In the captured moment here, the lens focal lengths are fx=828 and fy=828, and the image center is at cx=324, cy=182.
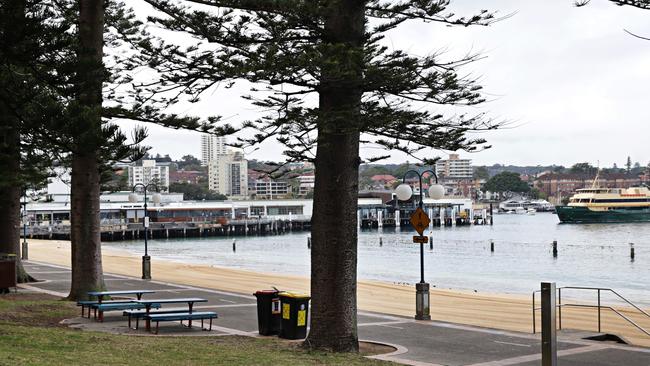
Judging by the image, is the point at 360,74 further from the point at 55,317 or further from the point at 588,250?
the point at 588,250

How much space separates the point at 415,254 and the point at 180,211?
2584 inches

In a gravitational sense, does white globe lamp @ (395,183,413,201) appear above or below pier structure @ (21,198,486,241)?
above

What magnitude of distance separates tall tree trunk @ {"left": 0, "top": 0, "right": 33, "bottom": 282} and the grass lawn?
4.44m

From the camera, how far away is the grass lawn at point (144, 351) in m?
10.3

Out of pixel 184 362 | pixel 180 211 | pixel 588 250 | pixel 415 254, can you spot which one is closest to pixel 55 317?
pixel 184 362

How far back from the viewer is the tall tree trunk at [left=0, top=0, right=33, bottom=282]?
13633 mm

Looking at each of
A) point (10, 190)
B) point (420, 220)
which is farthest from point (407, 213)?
point (420, 220)

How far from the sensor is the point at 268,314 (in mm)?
15438

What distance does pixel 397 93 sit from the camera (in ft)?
44.9

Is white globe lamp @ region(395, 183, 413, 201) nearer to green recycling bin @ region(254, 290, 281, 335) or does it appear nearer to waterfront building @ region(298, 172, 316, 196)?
waterfront building @ region(298, 172, 316, 196)

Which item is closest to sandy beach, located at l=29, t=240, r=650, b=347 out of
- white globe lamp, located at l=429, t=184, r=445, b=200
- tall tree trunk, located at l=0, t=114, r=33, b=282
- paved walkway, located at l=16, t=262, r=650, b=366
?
paved walkway, located at l=16, t=262, r=650, b=366

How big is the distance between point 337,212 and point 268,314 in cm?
301

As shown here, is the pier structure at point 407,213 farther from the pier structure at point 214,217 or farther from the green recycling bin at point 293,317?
the green recycling bin at point 293,317

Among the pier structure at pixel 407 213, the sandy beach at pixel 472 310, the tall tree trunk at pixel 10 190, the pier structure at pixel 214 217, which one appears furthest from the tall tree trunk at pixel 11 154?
the pier structure at pixel 407 213
